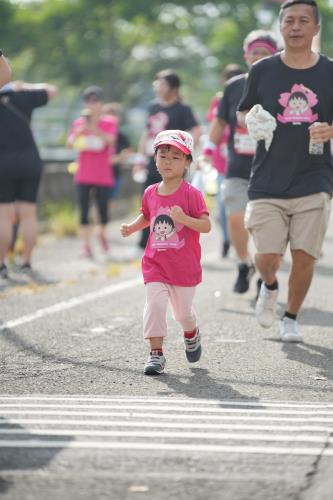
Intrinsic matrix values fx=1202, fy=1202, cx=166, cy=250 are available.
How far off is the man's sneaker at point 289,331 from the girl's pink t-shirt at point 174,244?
48.6 inches

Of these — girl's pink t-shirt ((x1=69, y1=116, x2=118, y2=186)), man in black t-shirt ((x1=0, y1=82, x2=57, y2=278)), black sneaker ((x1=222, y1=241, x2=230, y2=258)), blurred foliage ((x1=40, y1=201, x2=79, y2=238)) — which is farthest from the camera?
blurred foliage ((x1=40, y1=201, x2=79, y2=238))

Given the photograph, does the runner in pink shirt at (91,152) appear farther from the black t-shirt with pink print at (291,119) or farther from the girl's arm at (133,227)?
the girl's arm at (133,227)

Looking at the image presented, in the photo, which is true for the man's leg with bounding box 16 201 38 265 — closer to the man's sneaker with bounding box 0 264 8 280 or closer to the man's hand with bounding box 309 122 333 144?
the man's sneaker with bounding box 0 264 8 280

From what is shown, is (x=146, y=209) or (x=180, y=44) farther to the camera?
(x=180, y=44)

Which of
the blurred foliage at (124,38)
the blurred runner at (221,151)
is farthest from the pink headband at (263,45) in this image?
the blurred foliage at (124,38)

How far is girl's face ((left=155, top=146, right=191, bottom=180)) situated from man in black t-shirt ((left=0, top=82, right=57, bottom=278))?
14.9ft

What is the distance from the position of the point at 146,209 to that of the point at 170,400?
4.75 feet

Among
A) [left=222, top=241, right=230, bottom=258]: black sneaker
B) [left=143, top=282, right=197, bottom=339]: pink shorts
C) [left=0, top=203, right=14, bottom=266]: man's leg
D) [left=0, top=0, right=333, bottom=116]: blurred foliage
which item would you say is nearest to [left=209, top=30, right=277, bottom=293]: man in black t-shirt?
[left=0, top=203, right=14, bottom=266]: man's leg

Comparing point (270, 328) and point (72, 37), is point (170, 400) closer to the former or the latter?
point (270, 328)

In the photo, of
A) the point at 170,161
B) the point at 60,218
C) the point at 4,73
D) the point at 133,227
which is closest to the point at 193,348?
the point at 133,227

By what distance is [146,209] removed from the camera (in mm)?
6719

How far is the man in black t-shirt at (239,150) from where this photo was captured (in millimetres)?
9086

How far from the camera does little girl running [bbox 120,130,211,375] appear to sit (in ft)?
21.3

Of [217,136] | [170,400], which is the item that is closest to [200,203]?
[170,400]
